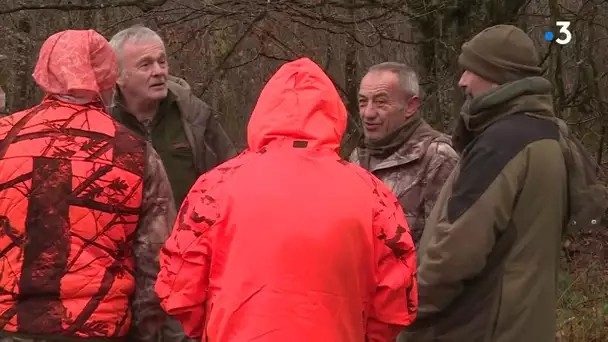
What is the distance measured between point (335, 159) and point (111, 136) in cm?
84

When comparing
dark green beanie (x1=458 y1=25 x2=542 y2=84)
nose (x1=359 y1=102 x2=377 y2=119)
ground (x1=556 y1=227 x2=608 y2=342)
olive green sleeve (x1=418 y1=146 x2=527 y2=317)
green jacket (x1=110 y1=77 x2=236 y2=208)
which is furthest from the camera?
ground (x1=556 y1=227 x2=608 y2=342)

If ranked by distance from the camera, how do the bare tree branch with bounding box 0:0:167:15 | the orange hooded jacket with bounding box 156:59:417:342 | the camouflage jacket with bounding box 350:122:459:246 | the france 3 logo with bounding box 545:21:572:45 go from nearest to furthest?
1. the orange hooded jacket with bounding box 156:59:417:342
2. the camouflage jacket with bounding box 350:122:459:246
3. the bare tree branch with bounding box 0:0:167:15
4. the france 3 logo with bounding box 545:21:572:45

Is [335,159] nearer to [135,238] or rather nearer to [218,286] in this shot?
[218,286]

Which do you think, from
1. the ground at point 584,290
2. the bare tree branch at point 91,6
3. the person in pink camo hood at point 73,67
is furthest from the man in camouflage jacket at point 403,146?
the bare tree branch at point 91,6

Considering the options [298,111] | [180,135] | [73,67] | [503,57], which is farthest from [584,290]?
[73,67]

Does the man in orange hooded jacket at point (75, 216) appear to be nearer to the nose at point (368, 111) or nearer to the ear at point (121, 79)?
the ear at point (121, 79)

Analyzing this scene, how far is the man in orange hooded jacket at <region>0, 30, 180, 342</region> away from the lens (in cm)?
304

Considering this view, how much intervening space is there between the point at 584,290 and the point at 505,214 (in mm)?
5197

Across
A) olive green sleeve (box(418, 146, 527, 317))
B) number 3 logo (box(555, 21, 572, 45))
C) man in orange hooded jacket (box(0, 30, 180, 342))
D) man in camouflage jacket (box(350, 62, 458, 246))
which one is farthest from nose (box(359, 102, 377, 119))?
number 3 logo (box(555, 21, 572, 45))

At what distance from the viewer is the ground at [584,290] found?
23.6ft

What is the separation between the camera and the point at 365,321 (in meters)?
2.93

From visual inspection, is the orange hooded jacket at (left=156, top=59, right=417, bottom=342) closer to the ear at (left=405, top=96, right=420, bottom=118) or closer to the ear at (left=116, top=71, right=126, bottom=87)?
the ear at (left=405, top=96, right=420, bottom=118)

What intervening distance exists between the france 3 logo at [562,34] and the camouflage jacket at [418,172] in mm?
4302

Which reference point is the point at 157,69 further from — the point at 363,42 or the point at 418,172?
the point at 363,42
